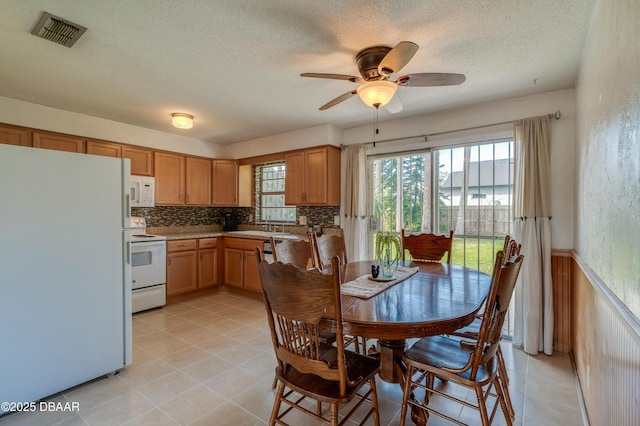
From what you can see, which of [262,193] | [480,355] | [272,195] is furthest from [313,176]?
[480,355]

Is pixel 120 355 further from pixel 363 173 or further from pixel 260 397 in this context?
pixel 363 173

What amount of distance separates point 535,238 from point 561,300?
604 millimetres

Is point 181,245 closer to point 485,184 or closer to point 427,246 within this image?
point 427,246

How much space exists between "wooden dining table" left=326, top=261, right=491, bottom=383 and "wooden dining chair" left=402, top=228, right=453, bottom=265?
0.62m

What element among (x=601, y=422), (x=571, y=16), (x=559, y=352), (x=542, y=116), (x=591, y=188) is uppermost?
(x=571, y=16)

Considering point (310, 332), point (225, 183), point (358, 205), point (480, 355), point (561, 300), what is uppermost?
point (225, 183)

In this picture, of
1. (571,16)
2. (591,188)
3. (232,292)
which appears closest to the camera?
→ (571,16)

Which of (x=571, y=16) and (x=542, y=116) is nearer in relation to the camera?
(x=571, y=16)

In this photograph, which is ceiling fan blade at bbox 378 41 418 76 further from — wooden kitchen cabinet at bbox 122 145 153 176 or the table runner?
wooden kitchen cabinet at bbox 122 145 153 176

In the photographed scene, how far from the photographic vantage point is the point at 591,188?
73.0 inches

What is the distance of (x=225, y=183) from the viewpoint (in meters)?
5.00

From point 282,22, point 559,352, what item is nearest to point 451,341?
point 559,352

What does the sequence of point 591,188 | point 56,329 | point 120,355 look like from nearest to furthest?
point 591,188 < point 56,329 < point 120,355

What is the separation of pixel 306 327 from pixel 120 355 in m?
→ 1.88
